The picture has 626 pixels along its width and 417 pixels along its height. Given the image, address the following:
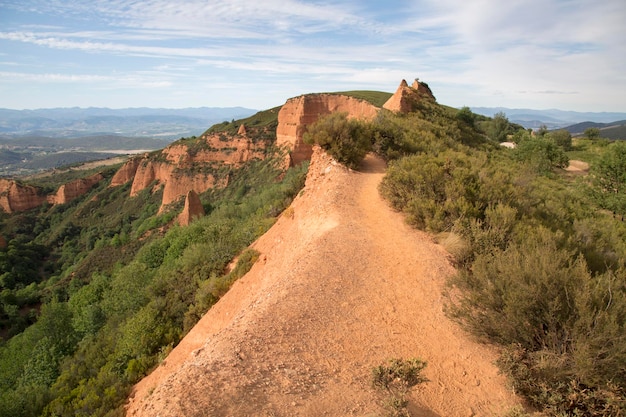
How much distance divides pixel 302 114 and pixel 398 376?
45.2 metres

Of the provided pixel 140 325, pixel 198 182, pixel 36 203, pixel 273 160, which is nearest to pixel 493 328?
pixel 140 325

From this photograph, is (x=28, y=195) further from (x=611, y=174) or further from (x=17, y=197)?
(x=611, y=174)

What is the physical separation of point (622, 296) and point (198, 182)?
175 ft

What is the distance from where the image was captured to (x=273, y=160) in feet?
160

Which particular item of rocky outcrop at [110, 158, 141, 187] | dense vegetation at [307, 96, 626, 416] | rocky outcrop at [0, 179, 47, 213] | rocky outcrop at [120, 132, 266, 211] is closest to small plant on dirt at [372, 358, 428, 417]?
dense vegetation at [307, 96, 626, 416]

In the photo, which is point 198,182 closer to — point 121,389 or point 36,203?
point 36,203

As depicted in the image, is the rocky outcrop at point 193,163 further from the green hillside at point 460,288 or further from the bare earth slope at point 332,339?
the bare earth slope at point 332,339

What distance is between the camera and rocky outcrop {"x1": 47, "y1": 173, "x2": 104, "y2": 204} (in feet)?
214

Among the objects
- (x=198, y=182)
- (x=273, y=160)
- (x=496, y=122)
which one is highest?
A: (x=496, y=122)

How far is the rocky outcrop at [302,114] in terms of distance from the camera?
4612 centimetres

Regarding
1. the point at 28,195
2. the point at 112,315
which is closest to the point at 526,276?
the point at 112,315

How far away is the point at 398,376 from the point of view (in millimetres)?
5438

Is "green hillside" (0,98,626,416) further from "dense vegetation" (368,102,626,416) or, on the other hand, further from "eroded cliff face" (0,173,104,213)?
"eroded cliff face" (0,173,104,213)

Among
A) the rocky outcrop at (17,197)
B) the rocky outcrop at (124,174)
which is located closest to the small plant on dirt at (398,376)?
the rocky outcrop at (124,174)
